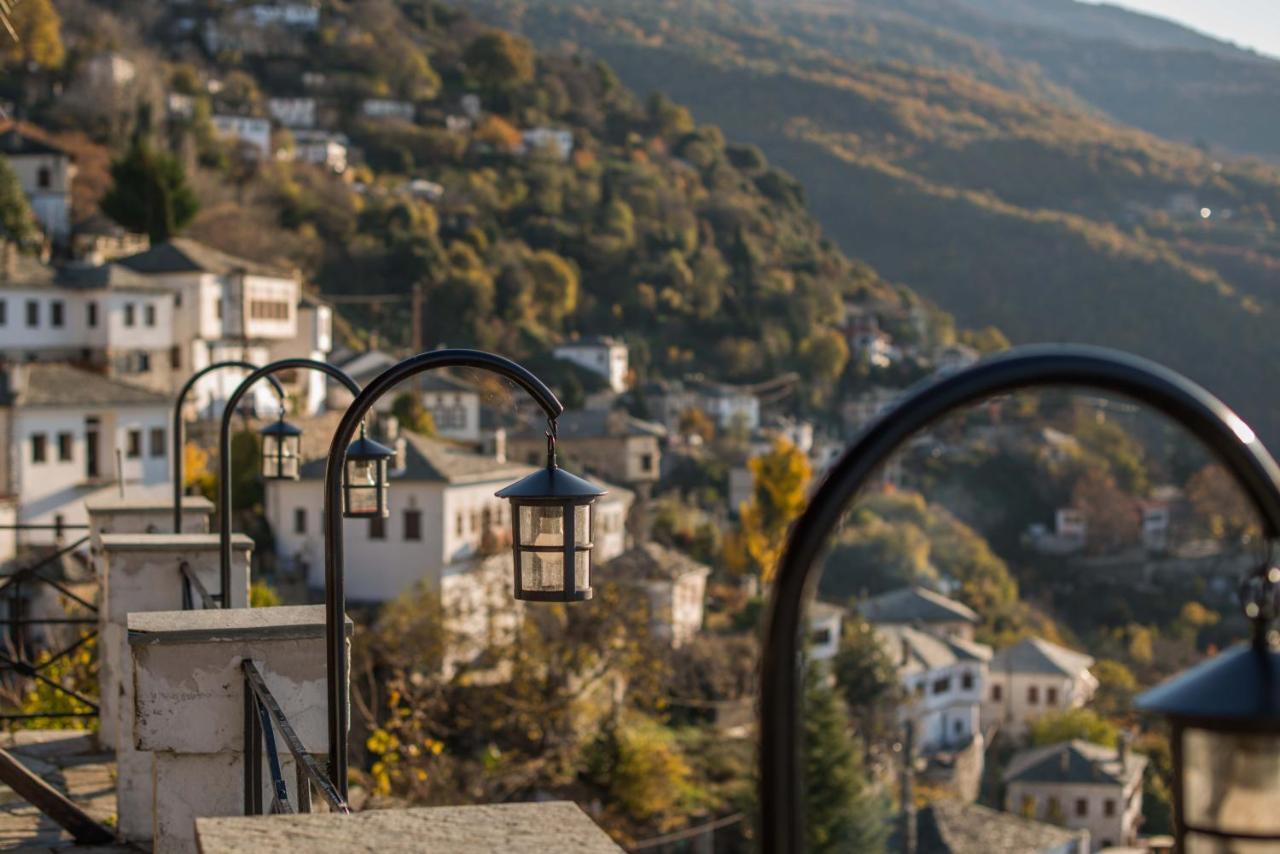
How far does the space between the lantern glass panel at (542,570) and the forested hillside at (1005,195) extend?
91309 millimetres

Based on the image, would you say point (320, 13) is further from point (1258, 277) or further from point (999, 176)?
point (999, 176)

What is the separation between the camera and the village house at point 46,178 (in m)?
52.2

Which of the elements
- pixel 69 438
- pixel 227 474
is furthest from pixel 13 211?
pixel 227 474

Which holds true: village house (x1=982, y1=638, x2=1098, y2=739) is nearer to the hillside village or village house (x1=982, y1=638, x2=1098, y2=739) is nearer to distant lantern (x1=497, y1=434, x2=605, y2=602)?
the hillside village

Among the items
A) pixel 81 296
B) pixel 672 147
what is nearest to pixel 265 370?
pixel 81 296

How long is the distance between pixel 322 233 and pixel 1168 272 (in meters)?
72.9

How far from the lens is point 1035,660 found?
5788cm

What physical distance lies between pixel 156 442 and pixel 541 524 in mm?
34801

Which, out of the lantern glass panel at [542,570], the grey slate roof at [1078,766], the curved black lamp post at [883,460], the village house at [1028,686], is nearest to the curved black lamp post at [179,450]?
the lantern glass panel at [542,570]

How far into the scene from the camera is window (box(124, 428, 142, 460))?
36938 millimetres

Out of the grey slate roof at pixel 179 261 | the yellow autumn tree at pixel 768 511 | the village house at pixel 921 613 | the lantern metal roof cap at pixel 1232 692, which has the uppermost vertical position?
the lantern metal roof cap at pixel 1232 692

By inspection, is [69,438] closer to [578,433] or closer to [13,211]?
[13,211]

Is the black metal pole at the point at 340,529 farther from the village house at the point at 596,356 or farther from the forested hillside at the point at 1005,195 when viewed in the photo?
the forested hillside at the point at 1005,195

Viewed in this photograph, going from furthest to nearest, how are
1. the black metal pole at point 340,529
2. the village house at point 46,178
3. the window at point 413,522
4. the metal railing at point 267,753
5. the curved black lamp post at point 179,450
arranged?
1. the village house at point 46,178
2. the window at point 413,522
3. the curved black lamp post at point 179,450
4. the black metal pole at point 340,529
5. the metal railing at point 267,753
